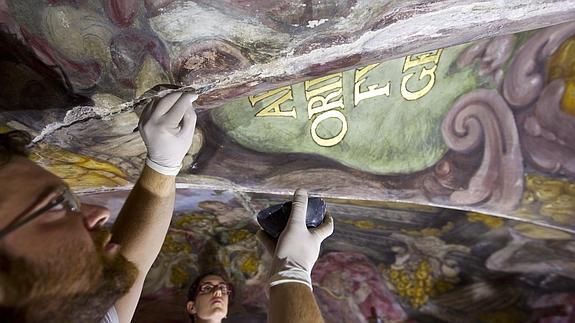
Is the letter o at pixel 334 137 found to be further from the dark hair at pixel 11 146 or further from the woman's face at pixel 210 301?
the woman's face at pixel 210 301

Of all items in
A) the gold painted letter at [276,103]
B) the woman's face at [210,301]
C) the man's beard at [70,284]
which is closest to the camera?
the man's beard at [70,284]

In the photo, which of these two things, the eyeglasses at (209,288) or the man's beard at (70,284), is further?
the eyeglasses at (209,288)

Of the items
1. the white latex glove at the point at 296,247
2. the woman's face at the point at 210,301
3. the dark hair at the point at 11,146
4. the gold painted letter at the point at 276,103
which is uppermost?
the dark hair at the point at 11,146

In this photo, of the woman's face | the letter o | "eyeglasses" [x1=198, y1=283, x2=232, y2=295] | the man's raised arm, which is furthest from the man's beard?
"eyeglasses" [x1=198, y1=283, x2=232, y2=295]

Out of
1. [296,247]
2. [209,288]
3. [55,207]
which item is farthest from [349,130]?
[209,288]

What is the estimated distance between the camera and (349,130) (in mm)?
3461

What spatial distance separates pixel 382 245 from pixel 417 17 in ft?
9.97

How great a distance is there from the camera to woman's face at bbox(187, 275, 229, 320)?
4.66m

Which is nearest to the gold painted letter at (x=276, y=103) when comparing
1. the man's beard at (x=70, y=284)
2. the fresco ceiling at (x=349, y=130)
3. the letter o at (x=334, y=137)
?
Result: the fresco ceiling at (x=349, y=130)

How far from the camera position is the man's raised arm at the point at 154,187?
249 cm

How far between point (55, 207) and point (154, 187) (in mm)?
821

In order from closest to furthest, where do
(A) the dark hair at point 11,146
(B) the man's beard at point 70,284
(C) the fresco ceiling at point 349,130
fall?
(B) the man's beard at point 70,284, (A) the dark hair at point 11,146, (C) the fresco ceiling at point 349,130

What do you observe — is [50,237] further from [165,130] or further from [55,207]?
[165,130]

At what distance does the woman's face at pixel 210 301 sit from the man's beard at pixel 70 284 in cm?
283
